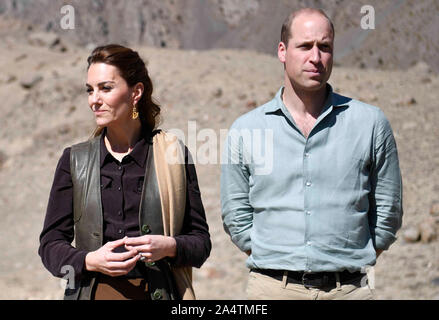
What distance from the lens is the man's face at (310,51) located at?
2.91 meters

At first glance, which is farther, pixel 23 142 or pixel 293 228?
pixel 23 142

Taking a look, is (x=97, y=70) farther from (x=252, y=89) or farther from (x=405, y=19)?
(x=405, y=19)

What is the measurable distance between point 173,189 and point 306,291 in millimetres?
662

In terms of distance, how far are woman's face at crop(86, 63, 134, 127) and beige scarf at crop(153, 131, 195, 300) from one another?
22 cm

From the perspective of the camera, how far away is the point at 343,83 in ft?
50.0

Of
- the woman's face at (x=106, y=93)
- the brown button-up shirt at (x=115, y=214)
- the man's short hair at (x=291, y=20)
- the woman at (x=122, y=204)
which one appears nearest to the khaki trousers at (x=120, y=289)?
the woman at (x=122, y=204)

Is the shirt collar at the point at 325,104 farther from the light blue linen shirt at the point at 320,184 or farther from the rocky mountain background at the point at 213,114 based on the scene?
the rocky mountain background at the point at 213,114

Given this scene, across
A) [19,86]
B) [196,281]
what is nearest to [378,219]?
[196,281]

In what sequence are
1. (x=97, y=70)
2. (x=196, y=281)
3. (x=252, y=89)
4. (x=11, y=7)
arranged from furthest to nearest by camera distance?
1. (x=11, y=7)
2. (x=252, y=89)
3. (x=196, y=281)
4. (x=97, y=70)

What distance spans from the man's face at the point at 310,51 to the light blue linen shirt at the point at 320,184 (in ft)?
0.50

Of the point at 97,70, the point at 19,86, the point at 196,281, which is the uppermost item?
the point at 97,70

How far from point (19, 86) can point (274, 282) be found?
15.4 meters

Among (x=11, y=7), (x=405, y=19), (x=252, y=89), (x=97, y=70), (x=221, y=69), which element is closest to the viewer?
(x=97, y=70)

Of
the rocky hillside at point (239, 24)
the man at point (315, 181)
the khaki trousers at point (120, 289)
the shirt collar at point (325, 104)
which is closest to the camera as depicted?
the khaki trousers at point (120, 289)
